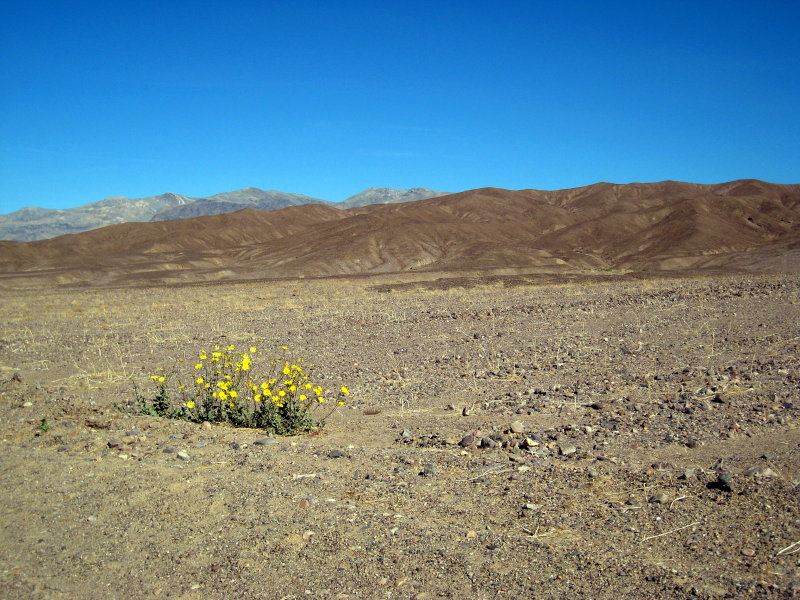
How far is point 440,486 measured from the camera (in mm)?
5789

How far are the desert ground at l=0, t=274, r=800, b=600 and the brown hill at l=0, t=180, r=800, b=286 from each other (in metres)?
44.4

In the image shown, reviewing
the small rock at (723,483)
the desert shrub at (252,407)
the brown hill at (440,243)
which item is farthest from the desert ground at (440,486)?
the brown hill at (440,243)

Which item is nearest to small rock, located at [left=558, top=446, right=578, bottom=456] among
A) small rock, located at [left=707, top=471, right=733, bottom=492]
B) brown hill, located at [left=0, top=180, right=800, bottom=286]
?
small rock, located at [left=707, top=471, right=733, bottom=492]

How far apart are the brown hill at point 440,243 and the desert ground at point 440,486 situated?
44.4 m

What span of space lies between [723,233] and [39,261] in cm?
8791

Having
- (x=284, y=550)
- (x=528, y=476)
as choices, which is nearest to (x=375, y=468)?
(x=528, y=476)

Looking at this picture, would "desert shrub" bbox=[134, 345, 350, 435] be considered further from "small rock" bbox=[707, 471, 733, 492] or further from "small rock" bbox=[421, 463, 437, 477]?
"small rock" bbox=[707, 471, 733, 492]

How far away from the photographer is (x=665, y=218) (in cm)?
9369

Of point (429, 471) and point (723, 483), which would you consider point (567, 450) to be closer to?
point (429, 471)

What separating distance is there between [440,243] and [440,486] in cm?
8117

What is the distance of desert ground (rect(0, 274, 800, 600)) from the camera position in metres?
4.21

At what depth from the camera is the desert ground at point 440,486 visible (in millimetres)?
4211

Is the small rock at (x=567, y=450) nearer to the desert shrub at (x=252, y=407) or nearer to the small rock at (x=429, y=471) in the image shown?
the small rock at (x=429, y=471)

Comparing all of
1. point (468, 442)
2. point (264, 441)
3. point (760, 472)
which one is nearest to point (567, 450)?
point (468, 442)
